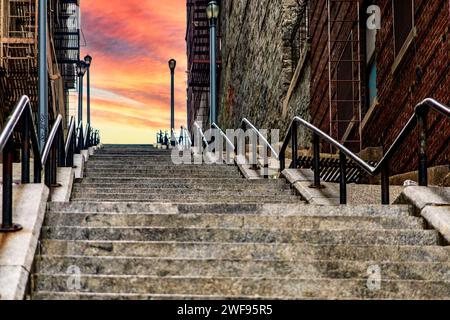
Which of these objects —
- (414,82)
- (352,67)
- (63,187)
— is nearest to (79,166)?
(63,187)

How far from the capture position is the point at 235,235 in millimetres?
5676

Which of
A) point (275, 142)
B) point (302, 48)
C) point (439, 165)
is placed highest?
point (302, 48)

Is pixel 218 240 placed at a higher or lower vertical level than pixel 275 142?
higher

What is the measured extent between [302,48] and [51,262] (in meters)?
14.1

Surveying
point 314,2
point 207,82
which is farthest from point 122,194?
point 207,82

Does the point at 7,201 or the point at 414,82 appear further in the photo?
the point at 414,82

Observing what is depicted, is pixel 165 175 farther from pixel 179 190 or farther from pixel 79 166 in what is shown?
pixel 179 190

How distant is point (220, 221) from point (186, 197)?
277 cm

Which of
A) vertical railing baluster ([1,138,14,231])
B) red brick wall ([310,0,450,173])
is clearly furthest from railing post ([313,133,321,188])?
vertical railing baluster ([1,138,14,231])

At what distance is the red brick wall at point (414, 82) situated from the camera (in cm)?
947

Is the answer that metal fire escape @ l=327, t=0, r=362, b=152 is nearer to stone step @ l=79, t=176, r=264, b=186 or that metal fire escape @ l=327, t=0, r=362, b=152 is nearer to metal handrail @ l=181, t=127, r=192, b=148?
stone step @ l=79, t=176, r=264, b=186
